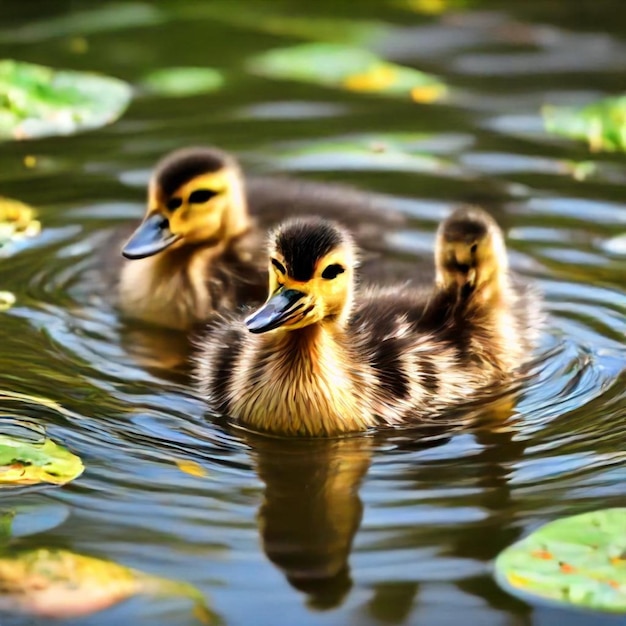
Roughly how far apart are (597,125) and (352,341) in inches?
98.1

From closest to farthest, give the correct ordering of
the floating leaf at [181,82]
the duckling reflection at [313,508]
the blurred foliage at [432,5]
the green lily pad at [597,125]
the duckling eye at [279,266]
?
the duckling reflection at [313,508] → the duckling eye at [279,266] → the green lily pad at [597,125] → the floating leaf at [181,82] → the blurred foliage at [432,5]

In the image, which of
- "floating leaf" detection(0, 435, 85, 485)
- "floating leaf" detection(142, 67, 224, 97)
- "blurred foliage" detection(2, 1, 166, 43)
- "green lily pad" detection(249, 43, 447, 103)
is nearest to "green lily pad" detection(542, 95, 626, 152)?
"green lily pad" detection(249, 43, 447, 103)

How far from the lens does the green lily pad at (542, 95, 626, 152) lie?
5789mm

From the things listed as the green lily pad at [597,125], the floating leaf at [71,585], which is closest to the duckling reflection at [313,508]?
the floating leaf at [71,585]

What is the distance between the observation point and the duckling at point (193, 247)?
4504mm

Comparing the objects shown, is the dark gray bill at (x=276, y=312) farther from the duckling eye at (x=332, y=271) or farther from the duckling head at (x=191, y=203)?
the duckling head at (x=191, y=203)

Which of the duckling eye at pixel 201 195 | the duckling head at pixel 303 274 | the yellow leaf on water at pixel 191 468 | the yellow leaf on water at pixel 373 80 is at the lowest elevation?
the yellow leaf on water at pixel 191 468

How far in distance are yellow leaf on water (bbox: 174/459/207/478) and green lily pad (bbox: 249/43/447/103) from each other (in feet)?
11.5

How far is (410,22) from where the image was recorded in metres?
7.71

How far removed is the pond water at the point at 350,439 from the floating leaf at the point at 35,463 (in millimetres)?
61

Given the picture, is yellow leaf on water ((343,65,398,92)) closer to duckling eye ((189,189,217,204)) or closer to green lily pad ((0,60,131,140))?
green lily pad ((0,60,131,140))

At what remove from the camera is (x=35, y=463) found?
3.30 meters

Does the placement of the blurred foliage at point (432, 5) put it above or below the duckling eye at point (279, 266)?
above

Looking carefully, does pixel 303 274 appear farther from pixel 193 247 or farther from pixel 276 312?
pixel 193 247
